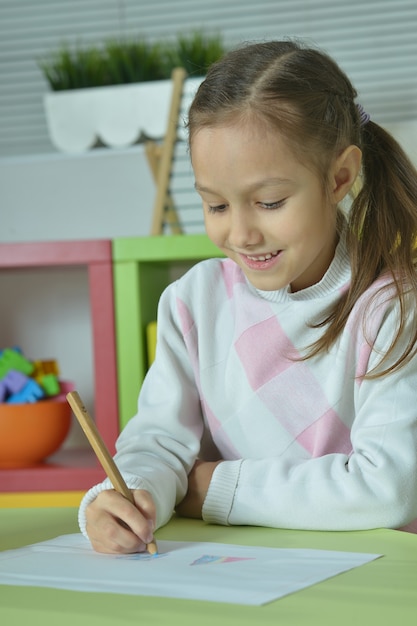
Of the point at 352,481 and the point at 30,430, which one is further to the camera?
the point at 30,430

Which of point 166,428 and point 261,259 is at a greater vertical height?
point 261,259

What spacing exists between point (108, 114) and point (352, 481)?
140cm

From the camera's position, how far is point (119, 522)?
33.4 inches

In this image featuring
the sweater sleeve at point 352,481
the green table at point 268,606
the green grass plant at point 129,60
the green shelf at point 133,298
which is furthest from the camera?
the green grass plant at point 129,60

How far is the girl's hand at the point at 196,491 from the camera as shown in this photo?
0.98 m

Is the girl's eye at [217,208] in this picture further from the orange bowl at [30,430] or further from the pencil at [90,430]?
the orange bowl at [30,430]

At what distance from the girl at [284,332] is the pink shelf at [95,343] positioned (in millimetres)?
623

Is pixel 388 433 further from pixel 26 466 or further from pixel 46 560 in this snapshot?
pixel 26 466

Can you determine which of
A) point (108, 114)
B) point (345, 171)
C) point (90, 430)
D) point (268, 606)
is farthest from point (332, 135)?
point (108, 114)

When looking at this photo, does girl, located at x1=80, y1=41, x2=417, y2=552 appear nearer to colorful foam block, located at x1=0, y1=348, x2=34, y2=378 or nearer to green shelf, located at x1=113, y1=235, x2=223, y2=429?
green shelf, located at x1=113, y1=235, x2=223, y2=429

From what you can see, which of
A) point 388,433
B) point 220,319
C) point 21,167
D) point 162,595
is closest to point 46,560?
point 162,595

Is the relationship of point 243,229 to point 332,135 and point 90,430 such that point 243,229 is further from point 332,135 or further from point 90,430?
point 90,430

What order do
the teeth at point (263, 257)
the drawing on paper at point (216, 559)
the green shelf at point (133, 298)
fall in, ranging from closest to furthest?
the drawing on paper at point (216, 559) < the teeth at point (263, 257) < the green shelf at point (133, 298)

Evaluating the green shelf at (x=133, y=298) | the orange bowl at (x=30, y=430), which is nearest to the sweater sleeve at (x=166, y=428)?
the green shelf at (x=133, y=298)
